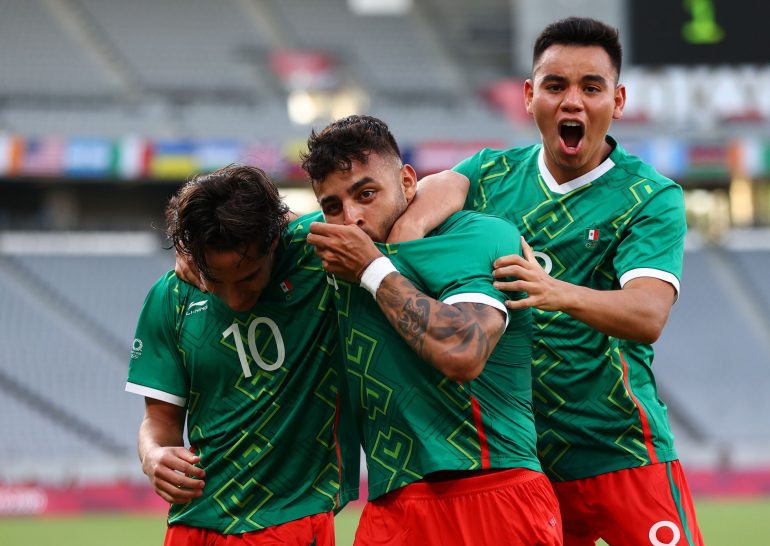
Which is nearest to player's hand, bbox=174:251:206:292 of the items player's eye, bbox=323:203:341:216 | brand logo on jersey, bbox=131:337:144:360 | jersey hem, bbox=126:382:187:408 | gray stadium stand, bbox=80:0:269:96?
brand logo on jersey, bbox=131:337:144:360

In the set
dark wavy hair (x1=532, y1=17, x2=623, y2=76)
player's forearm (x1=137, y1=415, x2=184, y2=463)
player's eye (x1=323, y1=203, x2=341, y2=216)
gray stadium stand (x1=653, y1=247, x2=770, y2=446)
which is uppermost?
gray stadium stand (x1=653, y1=247, x2=770, y2=446)

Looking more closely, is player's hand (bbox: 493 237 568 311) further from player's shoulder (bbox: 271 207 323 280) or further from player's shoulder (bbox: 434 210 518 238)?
player's shoulder (bbox: 271 207 323 280)

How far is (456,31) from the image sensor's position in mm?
27328

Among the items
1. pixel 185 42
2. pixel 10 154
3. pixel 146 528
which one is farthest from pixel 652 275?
pixel 185 42

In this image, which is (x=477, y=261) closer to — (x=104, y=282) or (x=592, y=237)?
(x=592, y=237)

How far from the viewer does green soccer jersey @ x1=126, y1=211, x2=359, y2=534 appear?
142 inches

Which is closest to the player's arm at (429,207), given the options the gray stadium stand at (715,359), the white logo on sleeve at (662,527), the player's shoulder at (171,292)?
the player's shoulder at (171,292)

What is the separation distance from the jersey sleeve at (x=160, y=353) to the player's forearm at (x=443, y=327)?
3.37 ft

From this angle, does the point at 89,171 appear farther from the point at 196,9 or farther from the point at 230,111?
the point at 196,9

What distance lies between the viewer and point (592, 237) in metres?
3.80

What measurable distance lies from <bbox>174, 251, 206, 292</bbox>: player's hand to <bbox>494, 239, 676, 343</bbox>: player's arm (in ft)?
3.64

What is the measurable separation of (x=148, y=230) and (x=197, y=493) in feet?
73.2

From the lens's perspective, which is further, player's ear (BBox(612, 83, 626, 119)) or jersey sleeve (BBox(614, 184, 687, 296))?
player's ear (BBox(612, 83, 626, 119))

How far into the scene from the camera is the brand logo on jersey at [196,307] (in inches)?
146
